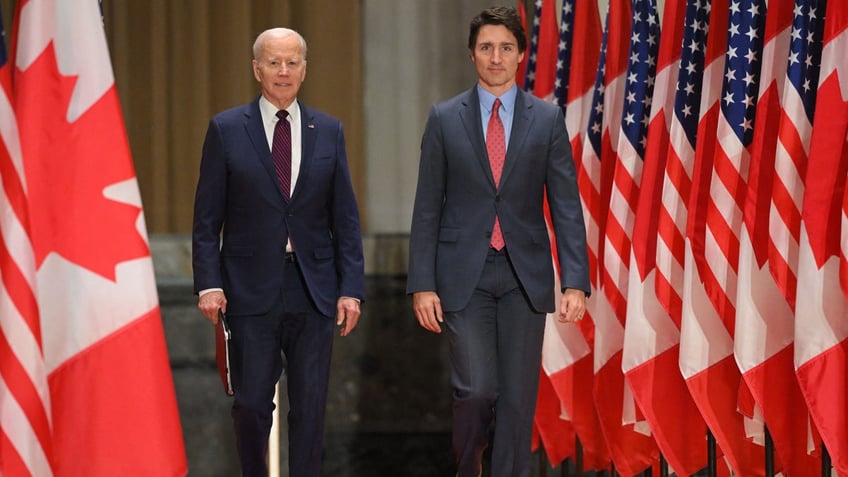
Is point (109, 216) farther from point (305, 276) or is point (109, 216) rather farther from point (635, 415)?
point (635, 415)

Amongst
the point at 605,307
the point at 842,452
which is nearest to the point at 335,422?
the point at 605,307

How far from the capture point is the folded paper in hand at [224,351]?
12.0ft

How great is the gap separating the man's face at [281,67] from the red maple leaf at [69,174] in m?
1.43

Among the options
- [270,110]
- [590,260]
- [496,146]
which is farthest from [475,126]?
[590,260]

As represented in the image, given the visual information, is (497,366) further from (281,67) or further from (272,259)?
(281,67)

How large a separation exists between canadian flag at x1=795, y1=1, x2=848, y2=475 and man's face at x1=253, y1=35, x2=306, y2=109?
5.72 ft

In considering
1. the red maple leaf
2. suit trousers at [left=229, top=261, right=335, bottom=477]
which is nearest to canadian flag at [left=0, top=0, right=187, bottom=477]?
the red maple leaf

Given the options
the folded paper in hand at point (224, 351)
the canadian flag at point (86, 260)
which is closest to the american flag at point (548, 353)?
the folded paper in hand at point (224, 351)

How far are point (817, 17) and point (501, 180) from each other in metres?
1.21

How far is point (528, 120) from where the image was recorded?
378 centimetres

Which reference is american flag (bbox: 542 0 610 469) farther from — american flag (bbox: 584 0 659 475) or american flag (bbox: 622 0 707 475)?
american flag (bbox: 622 0 707 475)

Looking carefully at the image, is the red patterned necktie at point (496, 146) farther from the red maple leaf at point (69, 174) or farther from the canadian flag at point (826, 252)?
the red maple leaf at point (69, 174)

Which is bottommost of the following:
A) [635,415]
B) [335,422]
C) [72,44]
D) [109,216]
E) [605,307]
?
[335,422]

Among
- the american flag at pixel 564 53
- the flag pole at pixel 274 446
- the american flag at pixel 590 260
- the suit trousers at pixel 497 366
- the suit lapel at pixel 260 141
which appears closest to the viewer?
the suit trousers at pixel 497 366
